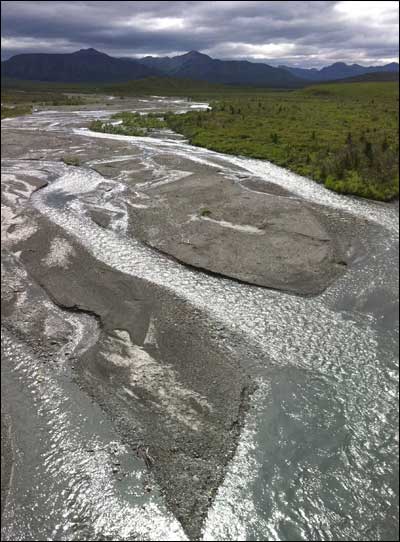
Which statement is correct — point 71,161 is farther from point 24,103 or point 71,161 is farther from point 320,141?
point 24,103

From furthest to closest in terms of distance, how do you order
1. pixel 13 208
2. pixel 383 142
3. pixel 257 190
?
pixel 383 142, pixel 257 190, pixel 13 208

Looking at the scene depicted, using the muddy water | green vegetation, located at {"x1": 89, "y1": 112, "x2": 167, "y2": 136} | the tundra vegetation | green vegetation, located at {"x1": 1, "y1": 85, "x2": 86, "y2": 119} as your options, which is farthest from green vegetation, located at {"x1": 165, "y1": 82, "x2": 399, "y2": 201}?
green vegetation, located at {"x1": 1, "y1": 85, "x2": 86, "y2": 119}

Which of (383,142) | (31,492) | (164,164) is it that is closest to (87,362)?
(31,492)

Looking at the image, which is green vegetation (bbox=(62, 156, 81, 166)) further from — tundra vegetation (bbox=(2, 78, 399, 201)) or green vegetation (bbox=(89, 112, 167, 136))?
green vegetation (bbox=(89, 112, 167, 136))

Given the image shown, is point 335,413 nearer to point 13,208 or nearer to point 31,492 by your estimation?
point 31,492

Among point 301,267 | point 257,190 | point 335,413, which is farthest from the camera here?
point 257,190
